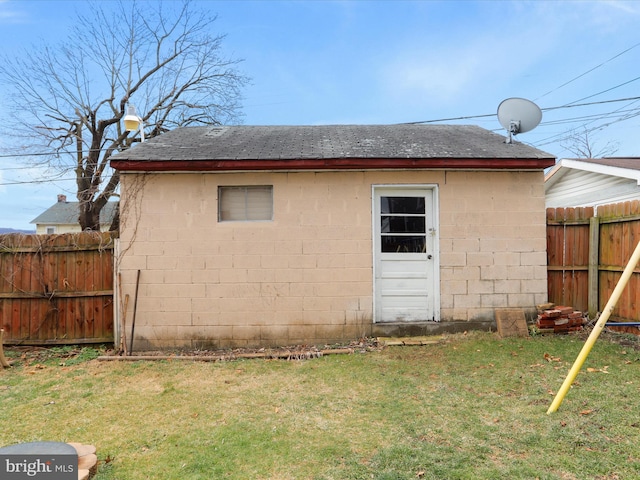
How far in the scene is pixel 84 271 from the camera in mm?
5945

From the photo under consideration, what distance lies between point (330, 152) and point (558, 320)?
14.4ft

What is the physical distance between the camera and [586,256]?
21.0 feet

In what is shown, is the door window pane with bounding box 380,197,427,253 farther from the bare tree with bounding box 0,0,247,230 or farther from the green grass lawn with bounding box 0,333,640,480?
the bare tree with bounding box 0,0,247,230

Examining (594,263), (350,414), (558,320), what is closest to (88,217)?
(350,414)

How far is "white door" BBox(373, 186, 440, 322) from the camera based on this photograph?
595cm

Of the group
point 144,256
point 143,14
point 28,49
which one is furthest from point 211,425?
point 143,14

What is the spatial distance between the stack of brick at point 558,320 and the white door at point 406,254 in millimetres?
1607

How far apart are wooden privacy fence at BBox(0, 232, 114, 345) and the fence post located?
7827 millimetres

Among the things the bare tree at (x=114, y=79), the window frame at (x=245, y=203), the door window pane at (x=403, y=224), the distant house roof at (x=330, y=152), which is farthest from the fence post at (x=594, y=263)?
the bare tree at (x=114, y=79)

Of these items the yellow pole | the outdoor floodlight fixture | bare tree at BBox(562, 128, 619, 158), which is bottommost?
the yellow pole

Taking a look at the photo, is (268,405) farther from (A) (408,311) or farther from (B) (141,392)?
(A) (408,311)

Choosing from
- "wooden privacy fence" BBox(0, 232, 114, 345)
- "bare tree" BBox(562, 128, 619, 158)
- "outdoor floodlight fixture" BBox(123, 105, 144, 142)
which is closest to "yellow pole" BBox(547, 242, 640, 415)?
"wooden privacy fence" BBox(0, 232, 114, 345)

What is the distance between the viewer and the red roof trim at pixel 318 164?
222 inches

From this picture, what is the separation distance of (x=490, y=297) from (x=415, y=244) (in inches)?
56.4
